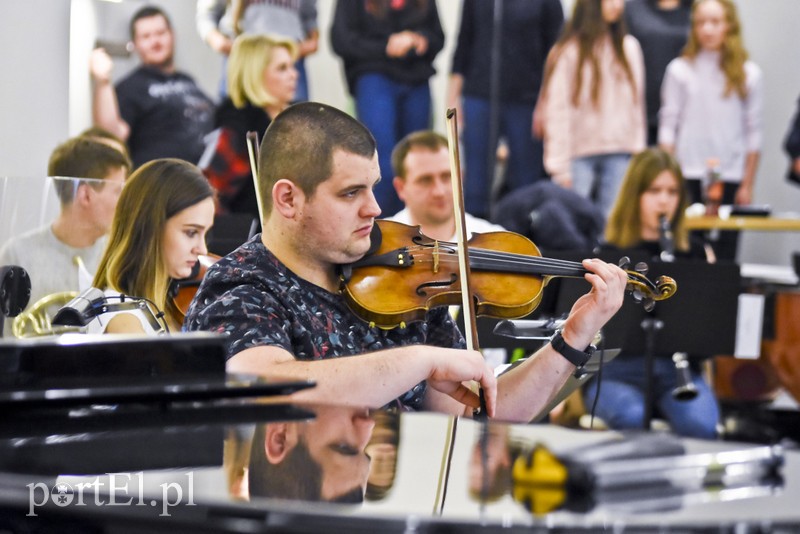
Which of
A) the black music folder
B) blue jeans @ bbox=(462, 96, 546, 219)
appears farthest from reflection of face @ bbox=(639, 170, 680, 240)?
blue jeans @ bbox=(462, 96, 546, 219)

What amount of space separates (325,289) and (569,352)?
0.42m

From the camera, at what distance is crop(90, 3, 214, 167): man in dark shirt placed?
17.3ft

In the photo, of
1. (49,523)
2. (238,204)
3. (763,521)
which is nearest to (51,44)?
(238,204)

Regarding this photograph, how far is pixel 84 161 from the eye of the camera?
9.47 ft

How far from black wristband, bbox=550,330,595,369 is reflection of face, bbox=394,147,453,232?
5.84 ft

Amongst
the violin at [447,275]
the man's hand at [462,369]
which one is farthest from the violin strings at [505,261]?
the man's hand at [462,369]

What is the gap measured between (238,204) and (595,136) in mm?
1853

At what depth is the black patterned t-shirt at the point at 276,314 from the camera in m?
1.69

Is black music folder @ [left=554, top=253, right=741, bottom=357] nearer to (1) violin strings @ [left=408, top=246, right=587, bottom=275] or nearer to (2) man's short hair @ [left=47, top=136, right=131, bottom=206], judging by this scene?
(1) violin strings @ [left=408, top=246, right=587, bottom=275]

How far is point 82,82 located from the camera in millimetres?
5152

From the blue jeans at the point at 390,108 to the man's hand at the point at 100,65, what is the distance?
3.84ft

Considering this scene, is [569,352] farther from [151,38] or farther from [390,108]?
[151,38]

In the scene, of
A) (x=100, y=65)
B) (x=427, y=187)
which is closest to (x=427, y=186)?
(x=427, y=187)

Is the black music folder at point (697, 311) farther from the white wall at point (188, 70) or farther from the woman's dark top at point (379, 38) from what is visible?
the woman's dark top at point (379, 38)
